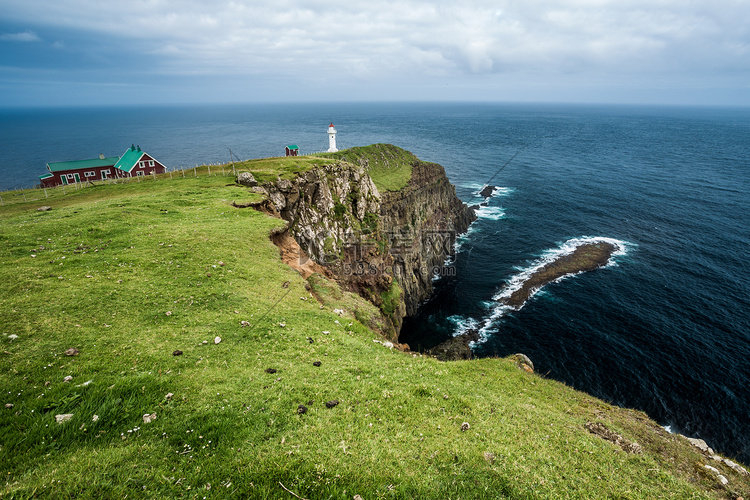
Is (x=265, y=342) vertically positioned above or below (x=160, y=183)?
below

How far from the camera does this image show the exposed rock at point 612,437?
13.2 metres

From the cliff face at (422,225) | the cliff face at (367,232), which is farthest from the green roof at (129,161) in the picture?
the cliff face at (422,225)

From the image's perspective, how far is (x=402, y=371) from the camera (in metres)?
16.5

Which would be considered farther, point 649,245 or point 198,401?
point 649,245

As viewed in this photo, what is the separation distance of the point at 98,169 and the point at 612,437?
9497 centimetres

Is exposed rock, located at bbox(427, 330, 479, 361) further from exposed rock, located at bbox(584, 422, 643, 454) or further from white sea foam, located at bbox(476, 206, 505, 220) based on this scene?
white sea foam, located at bbox(476, 206, 505, 220)

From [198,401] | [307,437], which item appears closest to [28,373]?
[198,401]

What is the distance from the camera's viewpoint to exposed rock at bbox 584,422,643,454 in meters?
13.2

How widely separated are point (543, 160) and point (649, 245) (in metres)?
94.1

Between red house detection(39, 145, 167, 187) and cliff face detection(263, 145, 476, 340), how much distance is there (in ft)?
137

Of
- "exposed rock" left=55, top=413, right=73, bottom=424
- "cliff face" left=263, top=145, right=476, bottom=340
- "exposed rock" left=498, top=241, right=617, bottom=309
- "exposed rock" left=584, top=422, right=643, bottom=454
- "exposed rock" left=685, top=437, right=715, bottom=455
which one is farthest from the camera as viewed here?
"exposed rock" left=498, top=241, right=617, bottom=309

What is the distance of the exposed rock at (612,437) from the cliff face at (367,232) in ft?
59.9

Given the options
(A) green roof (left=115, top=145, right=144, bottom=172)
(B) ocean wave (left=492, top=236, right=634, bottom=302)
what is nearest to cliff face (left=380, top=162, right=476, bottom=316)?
(B) ocean wave (left=492, top=236, right=634, bottom=302)

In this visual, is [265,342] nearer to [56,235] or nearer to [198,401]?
[198,401]
